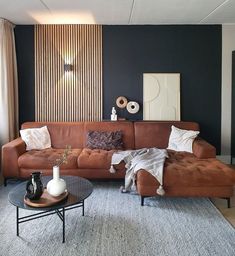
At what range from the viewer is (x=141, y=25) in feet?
15.7

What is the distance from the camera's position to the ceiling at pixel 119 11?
3.70m

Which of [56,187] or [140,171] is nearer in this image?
[56,187]

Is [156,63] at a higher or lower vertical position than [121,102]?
higher

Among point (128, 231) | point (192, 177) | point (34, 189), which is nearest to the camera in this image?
point (34, 189)

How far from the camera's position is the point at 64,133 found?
452 centimetres

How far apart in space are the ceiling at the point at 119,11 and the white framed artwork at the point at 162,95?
3.05ft

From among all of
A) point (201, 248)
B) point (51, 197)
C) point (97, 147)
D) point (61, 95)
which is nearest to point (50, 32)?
point (61, 95)

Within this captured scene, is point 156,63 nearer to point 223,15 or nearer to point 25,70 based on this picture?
point 223,15

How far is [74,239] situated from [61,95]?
9.73 feet

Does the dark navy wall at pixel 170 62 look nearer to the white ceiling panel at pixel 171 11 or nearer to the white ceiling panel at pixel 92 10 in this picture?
the white ceiling panel at pixel 171 11

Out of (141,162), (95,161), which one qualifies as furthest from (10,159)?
(141,162)

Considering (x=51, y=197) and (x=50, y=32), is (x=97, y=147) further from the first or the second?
(x=50, y=32)

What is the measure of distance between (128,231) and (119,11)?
10.0 feet

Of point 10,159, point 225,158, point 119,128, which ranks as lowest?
point 225,158
